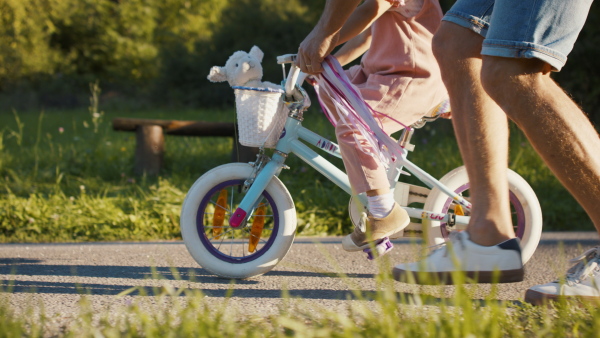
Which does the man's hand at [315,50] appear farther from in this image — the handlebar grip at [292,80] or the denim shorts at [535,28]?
the denim shorts at [535,28]

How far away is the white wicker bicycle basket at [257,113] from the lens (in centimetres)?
309

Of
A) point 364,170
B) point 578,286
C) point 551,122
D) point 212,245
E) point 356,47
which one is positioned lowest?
point 212,245

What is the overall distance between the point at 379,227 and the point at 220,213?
773 mm

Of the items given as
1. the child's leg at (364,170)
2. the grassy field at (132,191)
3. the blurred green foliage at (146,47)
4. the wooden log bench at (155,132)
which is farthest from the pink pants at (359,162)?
the blurred green foliage at (146,47)

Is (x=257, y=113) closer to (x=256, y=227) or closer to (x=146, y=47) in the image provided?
(x=256, y=227)

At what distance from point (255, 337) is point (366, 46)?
1.86 metres

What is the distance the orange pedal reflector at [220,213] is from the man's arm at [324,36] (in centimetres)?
75

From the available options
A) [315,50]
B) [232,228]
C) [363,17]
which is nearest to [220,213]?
[232,228]

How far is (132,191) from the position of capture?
212 inches

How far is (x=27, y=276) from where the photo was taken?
3281 millimetres

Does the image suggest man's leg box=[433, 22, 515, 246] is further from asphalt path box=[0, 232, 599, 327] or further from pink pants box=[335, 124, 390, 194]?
pink pants box=[335, 124, 390, 194]

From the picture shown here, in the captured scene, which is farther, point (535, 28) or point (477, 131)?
point (477, 131)

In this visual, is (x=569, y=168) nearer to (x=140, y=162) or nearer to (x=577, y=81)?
(x=140, y=162)

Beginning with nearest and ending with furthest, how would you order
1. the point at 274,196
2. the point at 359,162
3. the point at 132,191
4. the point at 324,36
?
1. the point at 324,36
2. the point at 359,162
3. the point at 274,196
4. the point at 132,191
